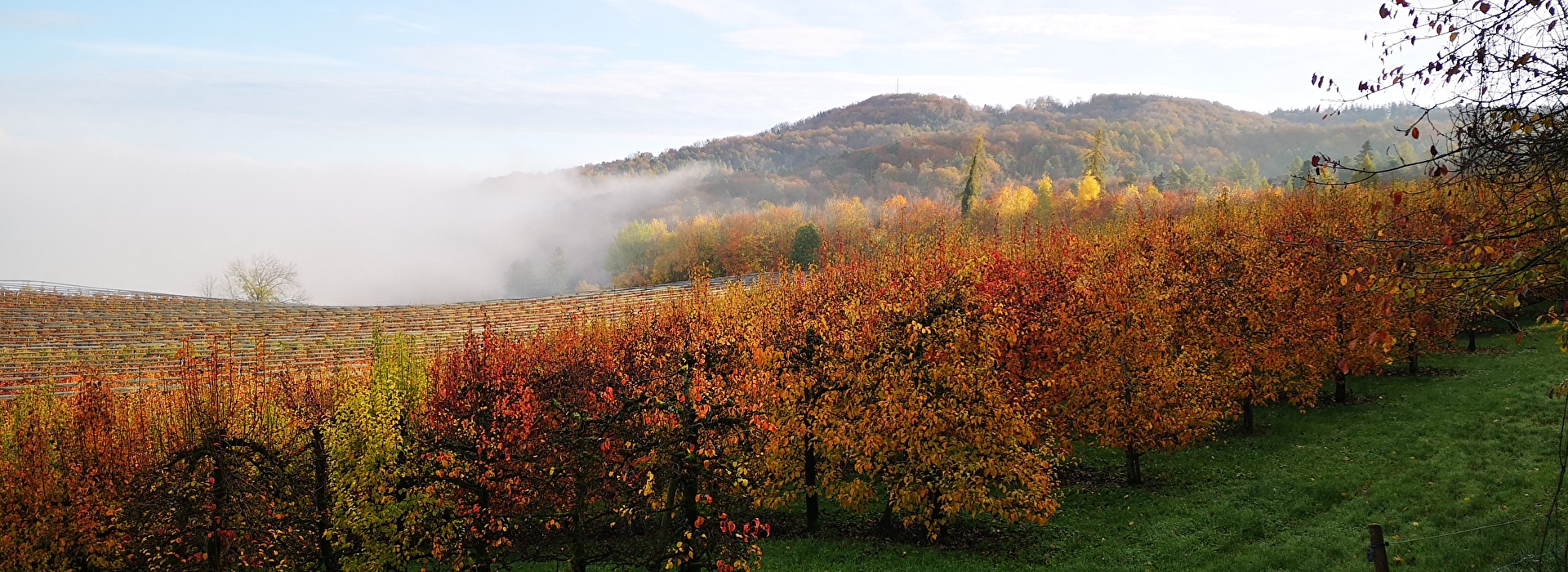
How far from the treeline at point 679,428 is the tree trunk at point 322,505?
0.10m

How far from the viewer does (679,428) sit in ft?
56.5

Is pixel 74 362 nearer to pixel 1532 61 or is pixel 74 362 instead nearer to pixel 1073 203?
pixel 1532 61

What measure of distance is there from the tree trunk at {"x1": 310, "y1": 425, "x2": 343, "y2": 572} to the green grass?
44.1 feet

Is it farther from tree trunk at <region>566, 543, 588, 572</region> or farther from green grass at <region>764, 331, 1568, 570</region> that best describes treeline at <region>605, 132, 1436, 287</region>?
tree trunk at <region>566, 543, 588, 572</region>

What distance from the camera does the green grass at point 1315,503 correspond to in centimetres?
2136

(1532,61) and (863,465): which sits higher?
(1532,61)

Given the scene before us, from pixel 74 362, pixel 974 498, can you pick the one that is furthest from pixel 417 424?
pixel 74 362

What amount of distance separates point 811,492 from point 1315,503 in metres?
16.1

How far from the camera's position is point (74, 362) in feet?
155

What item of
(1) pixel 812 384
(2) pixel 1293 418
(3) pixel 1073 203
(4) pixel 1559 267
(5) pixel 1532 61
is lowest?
(2) pixel 1293 418

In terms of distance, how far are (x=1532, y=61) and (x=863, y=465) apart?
19.8 m

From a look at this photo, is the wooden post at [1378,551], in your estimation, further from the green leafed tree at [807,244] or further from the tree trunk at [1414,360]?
the green leafed tree at [807,244]

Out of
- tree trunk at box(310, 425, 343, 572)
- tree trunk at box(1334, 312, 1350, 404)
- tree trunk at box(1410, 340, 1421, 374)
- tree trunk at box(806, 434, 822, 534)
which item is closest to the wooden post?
tree trunk at box(806, 434, 822, 534)

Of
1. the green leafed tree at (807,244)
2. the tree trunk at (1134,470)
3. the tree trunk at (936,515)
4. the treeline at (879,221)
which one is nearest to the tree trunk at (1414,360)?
the tree trunk at (1134,470)
